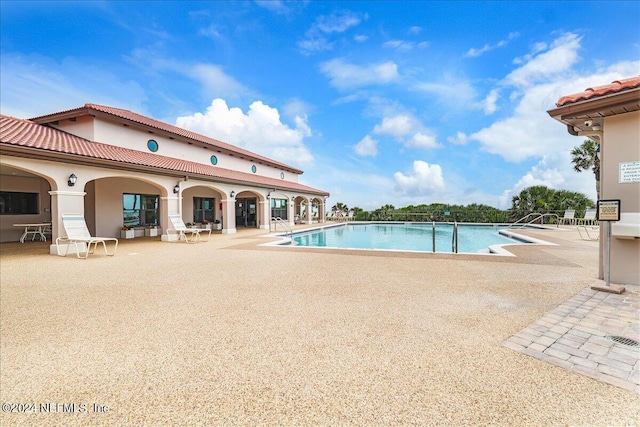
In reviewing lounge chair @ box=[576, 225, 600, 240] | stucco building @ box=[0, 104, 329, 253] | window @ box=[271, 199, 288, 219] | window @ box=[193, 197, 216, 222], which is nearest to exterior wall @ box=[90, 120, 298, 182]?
stucco building @ box=[0, 104, 329, 253]

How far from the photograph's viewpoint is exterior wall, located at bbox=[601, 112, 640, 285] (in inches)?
199

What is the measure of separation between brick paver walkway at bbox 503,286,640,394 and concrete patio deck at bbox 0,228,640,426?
0.06ft

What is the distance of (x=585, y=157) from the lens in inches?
905

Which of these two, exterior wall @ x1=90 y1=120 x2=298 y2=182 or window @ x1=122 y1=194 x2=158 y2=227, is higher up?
exterior wall @ x1=90 y1=120 x2=298 y2=182

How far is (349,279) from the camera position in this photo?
239 inches

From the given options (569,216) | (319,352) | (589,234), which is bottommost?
(319,352)

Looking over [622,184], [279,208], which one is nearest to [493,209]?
[279,208]

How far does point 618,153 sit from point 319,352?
20.2ft

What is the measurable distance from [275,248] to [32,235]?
1270cm

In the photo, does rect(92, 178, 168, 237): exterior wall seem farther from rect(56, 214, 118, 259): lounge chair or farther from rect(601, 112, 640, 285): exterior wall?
rect(601, 112, 640, 285): exterior wall

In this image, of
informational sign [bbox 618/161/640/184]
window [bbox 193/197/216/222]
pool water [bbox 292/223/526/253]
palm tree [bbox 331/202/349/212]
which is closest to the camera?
informational sign [bbox 618/161/640/184]

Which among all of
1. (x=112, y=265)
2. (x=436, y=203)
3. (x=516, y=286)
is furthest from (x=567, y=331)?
(x=436, y=203)

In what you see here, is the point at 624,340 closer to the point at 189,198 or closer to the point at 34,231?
the point at 34,231

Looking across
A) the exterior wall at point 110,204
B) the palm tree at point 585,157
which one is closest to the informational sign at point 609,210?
the exterior wall at point 110,204
